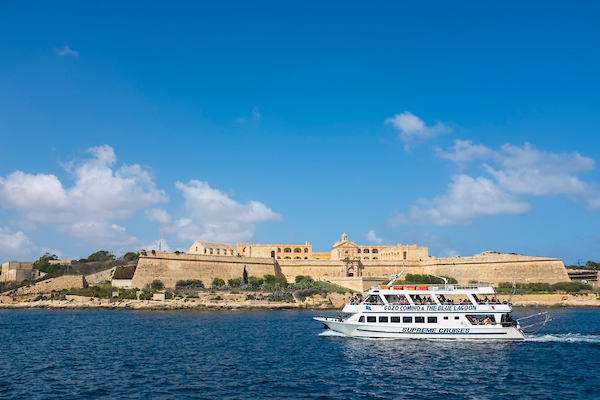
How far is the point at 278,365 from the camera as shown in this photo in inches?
1008

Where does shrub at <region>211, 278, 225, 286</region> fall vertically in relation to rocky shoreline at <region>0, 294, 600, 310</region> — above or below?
above

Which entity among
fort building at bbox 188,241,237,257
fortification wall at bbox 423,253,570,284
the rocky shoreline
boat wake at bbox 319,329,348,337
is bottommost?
boat wake at bbox 319,329,348,337

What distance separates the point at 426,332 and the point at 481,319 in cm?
407

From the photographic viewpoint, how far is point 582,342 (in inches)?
1282

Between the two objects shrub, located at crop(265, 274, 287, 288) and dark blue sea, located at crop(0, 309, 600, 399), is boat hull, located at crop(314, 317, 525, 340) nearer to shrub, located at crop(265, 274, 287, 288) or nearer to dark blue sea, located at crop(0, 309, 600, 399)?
dark blue sea, located at crop(0, 309, 600, 399)

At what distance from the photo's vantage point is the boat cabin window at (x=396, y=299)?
113ft

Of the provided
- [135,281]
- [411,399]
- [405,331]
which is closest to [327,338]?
[405,331]

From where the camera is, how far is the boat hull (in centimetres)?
3278

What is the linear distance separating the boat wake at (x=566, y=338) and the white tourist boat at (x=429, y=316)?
148cm

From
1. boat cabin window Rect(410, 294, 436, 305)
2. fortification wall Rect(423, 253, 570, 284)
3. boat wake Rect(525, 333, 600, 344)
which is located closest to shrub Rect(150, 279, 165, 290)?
boat cabin window Rect(410, 294, 436, 305)

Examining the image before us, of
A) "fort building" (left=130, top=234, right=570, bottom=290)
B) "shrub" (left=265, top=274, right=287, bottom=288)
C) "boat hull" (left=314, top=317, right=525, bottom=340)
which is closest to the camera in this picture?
"boat hull" (left=314, top=317, right=525, bottom=340)

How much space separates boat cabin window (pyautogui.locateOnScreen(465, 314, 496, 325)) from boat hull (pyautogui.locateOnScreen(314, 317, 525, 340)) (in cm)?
39

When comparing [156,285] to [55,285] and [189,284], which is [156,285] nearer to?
[189,284]

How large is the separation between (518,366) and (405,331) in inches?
367
